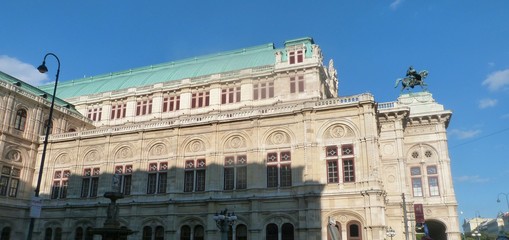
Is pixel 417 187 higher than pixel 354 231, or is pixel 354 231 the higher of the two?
pixel 417 187

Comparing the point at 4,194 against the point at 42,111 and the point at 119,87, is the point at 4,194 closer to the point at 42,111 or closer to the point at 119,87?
the point at 42,111

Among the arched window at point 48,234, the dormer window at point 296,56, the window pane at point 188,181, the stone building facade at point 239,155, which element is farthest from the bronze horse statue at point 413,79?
the arched window at point 48,234

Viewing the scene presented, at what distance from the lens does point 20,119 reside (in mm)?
43875

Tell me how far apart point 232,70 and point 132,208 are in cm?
1830

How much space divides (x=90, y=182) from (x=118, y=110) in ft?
36.0

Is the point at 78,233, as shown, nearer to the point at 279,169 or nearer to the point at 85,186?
the point at 85,186

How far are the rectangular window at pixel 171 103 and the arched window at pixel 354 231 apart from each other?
2402cm

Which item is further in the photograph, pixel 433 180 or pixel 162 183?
pixel 433 180

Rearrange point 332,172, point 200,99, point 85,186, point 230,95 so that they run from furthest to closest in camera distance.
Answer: point 200,99
point 230,95
point 85,186
point 332,172

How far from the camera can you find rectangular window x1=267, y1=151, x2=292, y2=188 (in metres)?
34.7

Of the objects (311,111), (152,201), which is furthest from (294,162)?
(152,201)

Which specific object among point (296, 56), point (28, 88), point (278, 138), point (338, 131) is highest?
point (296, 56)

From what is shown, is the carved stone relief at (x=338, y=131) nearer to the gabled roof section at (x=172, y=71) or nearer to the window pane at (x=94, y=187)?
the gabled roof section at (x=172, y=71)

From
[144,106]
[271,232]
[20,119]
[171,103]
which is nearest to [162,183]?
[171,103]
